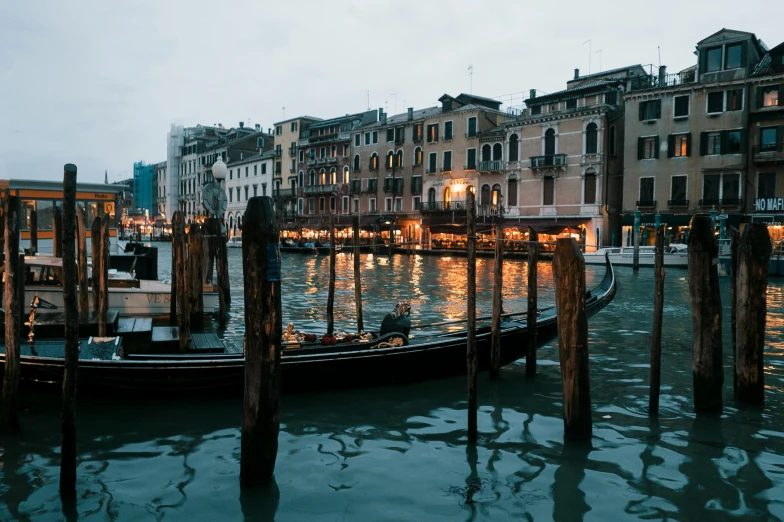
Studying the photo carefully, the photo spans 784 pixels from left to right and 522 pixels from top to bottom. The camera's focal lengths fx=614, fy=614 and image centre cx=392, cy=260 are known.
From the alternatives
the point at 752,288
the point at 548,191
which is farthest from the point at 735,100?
the point at 752,288

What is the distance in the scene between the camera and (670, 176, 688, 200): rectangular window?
29.0 metres

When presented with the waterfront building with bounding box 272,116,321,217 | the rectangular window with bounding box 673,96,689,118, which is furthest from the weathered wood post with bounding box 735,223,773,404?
the waterfront building with bounding box 272,116,321,217

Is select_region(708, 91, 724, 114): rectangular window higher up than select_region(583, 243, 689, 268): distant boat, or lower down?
higher up

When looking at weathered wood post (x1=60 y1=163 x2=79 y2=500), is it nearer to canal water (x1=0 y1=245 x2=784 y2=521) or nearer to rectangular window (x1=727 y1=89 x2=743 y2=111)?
canal water (x1=0 y1=245 x2=784 y2=521)

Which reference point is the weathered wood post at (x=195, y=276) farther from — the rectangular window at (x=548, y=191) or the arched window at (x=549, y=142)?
the arched window at (x=549, y=142)

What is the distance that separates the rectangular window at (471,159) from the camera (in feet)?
124

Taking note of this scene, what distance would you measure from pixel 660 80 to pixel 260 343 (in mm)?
30544

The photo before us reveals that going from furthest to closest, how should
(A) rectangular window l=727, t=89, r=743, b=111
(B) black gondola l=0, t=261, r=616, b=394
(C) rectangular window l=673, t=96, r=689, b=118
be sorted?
1. (C) rectangular window l=673, t=96, r=689, b=118
2. (A) rectangular window l=727, t=89, r=743, b=111
3. (B) black gondola l=0, t=261, r=616, b=394

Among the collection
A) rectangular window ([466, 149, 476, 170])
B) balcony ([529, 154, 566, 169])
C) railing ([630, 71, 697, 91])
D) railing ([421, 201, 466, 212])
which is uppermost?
railing ([630, 71, 697, 91])

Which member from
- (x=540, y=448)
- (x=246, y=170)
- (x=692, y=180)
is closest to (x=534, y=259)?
(x=540, y=448)

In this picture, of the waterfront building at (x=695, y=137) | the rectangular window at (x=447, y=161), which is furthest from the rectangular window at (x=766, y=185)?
the rectangular window at (x=447, y=161)

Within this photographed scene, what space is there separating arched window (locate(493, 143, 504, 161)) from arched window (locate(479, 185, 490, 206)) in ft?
5.95

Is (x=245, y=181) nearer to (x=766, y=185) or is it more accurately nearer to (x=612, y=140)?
(x=612, y=140)

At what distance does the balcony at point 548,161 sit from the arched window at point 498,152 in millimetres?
2469
